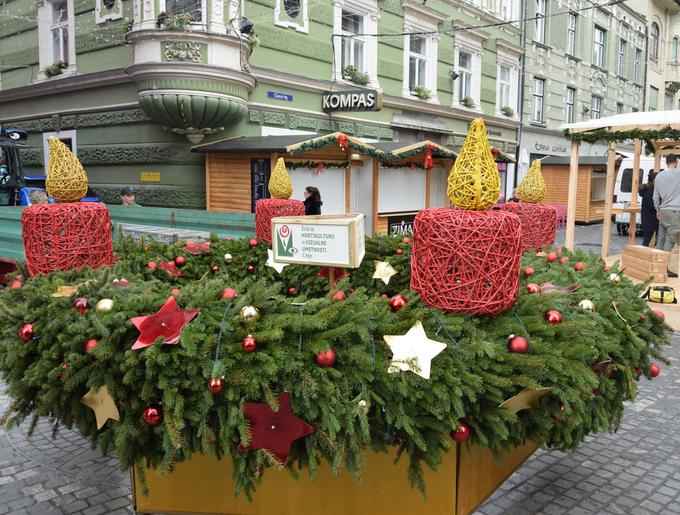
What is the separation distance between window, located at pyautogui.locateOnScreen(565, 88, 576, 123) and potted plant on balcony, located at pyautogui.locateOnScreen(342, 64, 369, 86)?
46.2 feet

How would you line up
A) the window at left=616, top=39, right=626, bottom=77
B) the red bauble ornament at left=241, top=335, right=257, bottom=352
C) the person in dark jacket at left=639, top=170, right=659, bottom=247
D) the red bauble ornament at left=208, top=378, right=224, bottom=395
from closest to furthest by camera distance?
the red bauble ornament at left=208, top=378, right=224, bottom=395 → the red bauble ornament at left=241, top=335, right=257, bottom=352 → the person in dark jacket at left=639, top=170, right=659, bottom=247 → the window at left=616, top=39, right=626, bottom=77

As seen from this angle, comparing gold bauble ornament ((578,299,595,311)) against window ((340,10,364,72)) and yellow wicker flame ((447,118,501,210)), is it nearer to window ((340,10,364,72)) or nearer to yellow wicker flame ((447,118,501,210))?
yellow wicker flame ((447,118,501,210))

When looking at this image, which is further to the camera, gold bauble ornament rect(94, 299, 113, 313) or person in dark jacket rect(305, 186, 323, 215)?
person in dark jacket rect(305, 186, 323, 215)

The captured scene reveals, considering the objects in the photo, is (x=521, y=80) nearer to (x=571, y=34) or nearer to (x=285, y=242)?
(x=571, y=34)

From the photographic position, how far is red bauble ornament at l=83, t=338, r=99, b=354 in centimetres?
267

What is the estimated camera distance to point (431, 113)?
18.9m

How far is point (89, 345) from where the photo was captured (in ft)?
8.82

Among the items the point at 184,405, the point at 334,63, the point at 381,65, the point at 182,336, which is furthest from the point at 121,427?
the point at 381,65

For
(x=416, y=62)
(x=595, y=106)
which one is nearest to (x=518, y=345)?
(x=416, y=62)

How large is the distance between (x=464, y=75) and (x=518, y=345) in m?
19.2

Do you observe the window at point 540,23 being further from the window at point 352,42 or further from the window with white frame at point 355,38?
the window at point 352,42

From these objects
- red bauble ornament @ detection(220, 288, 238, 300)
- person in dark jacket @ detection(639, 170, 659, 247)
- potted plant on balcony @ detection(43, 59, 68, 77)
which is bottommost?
red bauble ornament @ detection(220, 288, 238, 300)

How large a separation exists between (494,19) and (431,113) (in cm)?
541

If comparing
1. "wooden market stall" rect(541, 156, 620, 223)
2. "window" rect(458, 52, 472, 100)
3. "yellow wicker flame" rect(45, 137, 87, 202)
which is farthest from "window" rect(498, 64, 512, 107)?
"yellow wicker flame" rect(45, 137, 87, 202)
